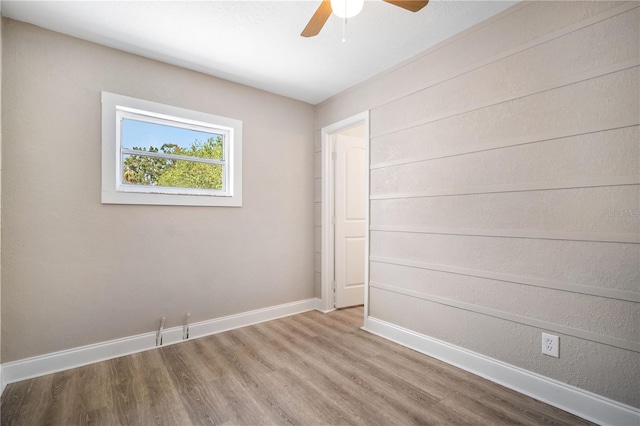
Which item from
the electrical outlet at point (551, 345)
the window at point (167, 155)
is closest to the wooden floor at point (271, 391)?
Result: the electrical outlet at point (551, 345)

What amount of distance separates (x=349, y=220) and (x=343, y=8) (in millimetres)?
2541

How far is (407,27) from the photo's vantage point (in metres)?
2.20

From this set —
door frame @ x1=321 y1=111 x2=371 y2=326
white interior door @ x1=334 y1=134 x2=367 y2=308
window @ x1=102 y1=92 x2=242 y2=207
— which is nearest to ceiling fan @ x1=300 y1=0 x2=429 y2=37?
window @ x1=102 y1=92 x2=242 y2=207

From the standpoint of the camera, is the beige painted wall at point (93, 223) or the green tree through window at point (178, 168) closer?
the beige painted wall at point (93, 223)

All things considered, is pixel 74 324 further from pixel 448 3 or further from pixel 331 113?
pixel 448 3

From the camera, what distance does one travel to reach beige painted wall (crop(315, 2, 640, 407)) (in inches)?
62.1

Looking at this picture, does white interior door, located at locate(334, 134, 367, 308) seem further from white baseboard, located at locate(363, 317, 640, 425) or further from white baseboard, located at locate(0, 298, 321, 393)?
white baseboard, located at locate(363, 317, 640, 425)

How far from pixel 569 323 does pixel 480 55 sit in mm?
1872

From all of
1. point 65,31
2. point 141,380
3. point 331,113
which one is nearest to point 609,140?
point 331,113

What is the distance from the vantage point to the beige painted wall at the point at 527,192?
158cm

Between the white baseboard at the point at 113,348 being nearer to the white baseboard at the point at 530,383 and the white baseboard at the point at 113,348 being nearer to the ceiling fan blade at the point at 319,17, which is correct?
the white baseboard at the point at 530,383

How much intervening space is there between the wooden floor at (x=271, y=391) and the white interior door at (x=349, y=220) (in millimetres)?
1093

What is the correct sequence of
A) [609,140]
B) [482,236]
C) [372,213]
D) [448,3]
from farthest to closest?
1. [372,213]
2. [482,236]
3. [448,3]
4. [609,140]

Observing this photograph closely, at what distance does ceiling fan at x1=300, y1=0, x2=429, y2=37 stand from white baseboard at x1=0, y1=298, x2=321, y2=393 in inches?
104
